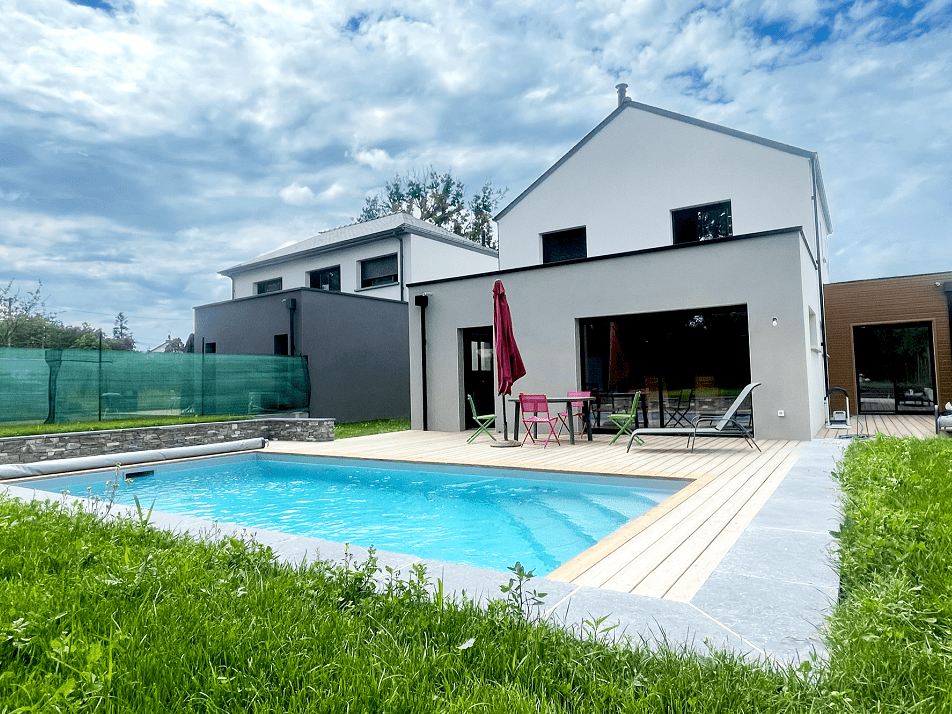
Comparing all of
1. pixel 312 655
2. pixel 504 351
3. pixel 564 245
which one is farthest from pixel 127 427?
pixel 564 245

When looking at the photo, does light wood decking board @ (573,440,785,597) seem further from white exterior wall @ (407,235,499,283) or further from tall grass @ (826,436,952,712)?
white exterior wall @ (407,235,499,283)

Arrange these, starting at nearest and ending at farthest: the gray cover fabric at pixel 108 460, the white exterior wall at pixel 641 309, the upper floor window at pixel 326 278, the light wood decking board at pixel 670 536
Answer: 1. the light wood decking board at pixel 670 536
2. the gray cover fabric at pixel 108 460
3. the white exterior wall at pixel 641 309
4. the upper floor window at pixel 326 278

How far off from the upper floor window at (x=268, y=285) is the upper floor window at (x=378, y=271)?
459cm

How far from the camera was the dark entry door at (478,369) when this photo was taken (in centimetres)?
1220

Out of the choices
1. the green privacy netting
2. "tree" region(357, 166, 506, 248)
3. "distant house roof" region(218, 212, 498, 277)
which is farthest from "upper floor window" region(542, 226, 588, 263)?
"tree" region(357, 166, 506, 248)

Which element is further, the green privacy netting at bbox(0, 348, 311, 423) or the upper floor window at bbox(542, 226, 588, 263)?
the upper floor window at bbox(542, 226, 588, 263)

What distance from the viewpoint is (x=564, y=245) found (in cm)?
1474

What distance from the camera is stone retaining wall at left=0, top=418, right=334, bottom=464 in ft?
26.6

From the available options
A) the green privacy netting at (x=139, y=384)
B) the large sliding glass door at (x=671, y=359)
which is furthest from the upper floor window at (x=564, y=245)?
the green privacy netting at (x=139, y=384)

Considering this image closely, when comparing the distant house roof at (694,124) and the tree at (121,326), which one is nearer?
the distant house roof at (694,124)

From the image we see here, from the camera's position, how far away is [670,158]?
13.2 metres

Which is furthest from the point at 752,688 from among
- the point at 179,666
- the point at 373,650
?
the point at 179,666

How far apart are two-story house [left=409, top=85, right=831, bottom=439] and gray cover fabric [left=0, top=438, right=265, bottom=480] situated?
4.25m

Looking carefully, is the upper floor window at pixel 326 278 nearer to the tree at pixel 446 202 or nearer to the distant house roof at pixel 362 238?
the distant house roof at pixel 362 238
